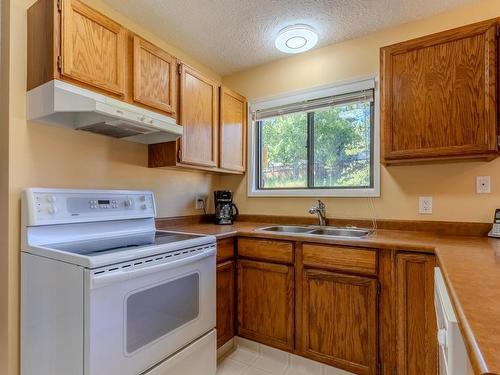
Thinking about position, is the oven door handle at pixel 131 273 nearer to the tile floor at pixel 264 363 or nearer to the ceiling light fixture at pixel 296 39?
the tile floor at pixel 264 363

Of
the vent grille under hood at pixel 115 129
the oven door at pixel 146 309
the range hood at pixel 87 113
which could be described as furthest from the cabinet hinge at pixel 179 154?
the oven door at pixel 146 309

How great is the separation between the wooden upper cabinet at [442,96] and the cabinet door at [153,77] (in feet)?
4.73

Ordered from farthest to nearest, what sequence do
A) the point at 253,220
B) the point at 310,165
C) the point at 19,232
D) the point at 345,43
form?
the point at 253,220 < the point at 310,165 < the point at 345,43 < the point at 19,232

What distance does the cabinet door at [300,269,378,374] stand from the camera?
1.63 m

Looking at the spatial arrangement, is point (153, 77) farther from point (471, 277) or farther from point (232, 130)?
point (471, 277)

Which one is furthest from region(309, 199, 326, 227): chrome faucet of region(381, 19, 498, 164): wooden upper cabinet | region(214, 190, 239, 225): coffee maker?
region(214, 190, 239, 225): coffee maker

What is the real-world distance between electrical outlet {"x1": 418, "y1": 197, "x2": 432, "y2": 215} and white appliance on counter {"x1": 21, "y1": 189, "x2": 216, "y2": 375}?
4.81 ft

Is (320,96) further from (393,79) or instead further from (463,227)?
(463,227)

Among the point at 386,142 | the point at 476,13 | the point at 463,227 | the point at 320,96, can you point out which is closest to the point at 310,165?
the point at 320,96

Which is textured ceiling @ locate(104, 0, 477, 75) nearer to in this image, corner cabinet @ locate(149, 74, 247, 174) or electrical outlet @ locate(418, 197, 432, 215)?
corner cabinet @ locate(149, 74, 247, 174)

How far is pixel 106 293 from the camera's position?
1134 mm

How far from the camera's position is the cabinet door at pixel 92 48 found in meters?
1.41

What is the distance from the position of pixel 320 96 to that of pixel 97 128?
1.74 meters

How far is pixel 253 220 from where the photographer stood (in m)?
2.75
